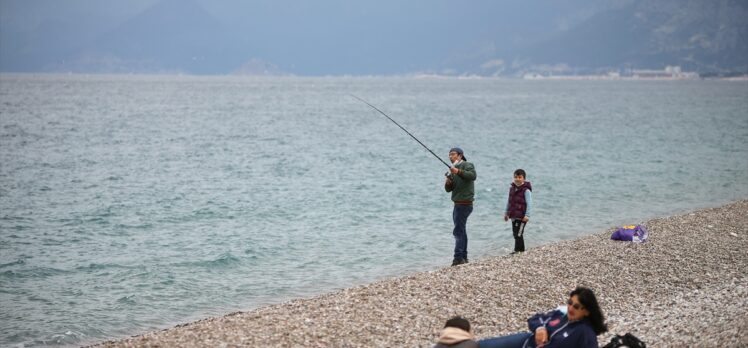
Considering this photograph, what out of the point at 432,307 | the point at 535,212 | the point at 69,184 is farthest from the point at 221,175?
the point at 432,307

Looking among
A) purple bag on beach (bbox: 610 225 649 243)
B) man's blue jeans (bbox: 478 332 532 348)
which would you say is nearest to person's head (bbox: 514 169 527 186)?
purple bag on beach (bbox: 610 225 649 243)

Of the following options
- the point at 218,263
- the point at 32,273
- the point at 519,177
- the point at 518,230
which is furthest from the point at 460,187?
the point at 32,273

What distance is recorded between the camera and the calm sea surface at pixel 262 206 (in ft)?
51.2

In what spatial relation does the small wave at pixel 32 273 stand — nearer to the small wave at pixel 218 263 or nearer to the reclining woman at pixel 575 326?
the small wave at pixel 218 263

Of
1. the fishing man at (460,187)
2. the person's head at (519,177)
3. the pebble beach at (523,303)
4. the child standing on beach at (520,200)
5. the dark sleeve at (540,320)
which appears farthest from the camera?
the child standing on beach at (520,200)

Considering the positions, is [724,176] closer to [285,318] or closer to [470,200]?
[470,200]

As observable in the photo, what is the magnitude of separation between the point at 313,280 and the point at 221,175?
21791mm

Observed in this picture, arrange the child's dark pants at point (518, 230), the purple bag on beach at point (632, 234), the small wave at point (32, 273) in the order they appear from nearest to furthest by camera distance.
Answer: the child's dark pants at point (518, 230) → the purple bag on beach at point (632, 234) → the small wave at point (32, 273)

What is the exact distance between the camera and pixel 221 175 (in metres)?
37.1

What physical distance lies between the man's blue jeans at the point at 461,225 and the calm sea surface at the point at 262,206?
7.75ft

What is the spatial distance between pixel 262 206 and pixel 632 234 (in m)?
15.3

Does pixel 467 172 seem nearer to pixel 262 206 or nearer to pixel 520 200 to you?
pixel 520 200

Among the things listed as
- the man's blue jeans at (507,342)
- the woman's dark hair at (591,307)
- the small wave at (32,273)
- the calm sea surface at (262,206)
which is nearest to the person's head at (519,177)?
the calm sea surface at (262,206)

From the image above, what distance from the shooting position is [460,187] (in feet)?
46.4
